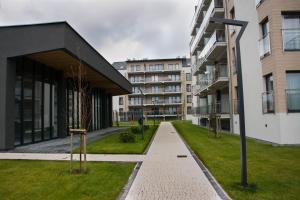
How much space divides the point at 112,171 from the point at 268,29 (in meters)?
12.0

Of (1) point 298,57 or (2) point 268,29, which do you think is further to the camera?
(2) point 268,29

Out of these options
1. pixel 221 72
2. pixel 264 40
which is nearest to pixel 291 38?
pixel 264 40

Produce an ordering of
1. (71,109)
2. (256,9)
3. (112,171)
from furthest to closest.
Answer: (71,109) → (256,9) → (112,171)

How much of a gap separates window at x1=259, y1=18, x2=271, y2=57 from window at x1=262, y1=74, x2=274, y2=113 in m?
1.34

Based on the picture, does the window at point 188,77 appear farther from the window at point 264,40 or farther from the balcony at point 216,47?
the window at point 264,40

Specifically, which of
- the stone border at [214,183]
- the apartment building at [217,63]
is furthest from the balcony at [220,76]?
the stone border at [214,183]

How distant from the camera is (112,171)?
26.9 feet

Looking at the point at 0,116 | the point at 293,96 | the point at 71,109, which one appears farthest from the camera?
the point at 71,109

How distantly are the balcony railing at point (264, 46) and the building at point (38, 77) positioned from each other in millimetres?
9800

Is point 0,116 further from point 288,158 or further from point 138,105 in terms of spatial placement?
point 138,105

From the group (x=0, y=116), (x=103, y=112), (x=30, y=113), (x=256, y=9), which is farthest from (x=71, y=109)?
(x=256, y=9)

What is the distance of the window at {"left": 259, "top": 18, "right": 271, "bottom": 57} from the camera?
1489cm

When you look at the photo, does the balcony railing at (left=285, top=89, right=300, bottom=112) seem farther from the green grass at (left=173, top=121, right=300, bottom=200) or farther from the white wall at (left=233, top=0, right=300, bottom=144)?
the green grass at (left=173, top=121, right=300, bottom=200)

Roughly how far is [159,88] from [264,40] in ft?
189
